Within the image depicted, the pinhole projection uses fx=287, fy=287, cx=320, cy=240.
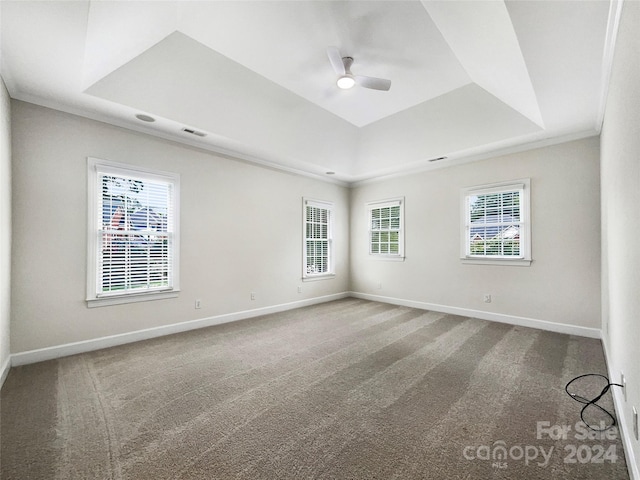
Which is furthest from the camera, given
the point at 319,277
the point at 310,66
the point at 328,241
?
the point at 328,241

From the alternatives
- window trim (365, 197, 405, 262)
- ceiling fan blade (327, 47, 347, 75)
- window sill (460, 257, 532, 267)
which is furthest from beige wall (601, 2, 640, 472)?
window trim (365, 197, 405, 262)

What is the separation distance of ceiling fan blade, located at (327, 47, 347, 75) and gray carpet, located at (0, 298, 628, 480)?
3144 millimetres

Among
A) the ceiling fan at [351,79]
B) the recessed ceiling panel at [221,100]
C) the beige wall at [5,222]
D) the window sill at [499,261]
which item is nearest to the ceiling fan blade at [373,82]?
the ceiling fan at [351,79]

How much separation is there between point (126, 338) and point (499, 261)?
562 centimetres

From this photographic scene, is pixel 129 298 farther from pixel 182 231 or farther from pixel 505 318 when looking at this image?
pixel 505 318

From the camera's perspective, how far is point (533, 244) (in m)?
4.39

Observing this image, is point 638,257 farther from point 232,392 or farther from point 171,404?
point 171,404

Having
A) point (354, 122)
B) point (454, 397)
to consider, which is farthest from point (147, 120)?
point (454, 397)

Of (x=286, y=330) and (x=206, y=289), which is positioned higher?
(x=206, y=289)

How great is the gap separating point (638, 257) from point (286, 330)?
3793mm

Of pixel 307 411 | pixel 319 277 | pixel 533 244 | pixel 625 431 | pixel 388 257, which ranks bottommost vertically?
pixel 307 411

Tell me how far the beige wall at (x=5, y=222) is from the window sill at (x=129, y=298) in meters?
0.72

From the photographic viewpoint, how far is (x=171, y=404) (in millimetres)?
2326

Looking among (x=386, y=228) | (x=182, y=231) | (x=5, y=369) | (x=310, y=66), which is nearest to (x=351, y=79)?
(x=310, y=66)
